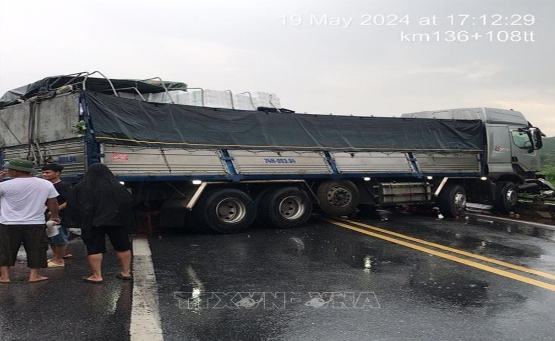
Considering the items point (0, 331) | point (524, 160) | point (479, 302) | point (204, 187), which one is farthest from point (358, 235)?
point (524, 160)

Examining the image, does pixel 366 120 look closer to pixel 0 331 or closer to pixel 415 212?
pixel 415 212

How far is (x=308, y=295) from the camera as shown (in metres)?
5.27

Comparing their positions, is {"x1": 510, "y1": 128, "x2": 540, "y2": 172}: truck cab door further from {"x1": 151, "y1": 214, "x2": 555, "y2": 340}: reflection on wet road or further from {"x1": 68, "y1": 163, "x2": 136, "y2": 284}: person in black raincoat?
{"x1": 68, "y1": 163, "x2": 136, "y2": 284}: person in black raincoat

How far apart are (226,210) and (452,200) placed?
6.52 m

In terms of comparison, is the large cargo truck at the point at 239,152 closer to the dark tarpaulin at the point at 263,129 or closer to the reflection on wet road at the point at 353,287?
the dark tarpaulin at the point at 263,129

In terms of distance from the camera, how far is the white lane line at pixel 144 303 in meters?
4.04

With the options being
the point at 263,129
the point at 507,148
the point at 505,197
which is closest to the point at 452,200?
the point at 505,197

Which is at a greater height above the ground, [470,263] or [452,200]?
[452,200]

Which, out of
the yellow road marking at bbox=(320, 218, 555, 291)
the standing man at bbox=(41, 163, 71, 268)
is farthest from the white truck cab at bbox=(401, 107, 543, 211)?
the standing man at bbox=(41, 163, 71, 268)

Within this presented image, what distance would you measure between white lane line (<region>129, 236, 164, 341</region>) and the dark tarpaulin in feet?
7.74

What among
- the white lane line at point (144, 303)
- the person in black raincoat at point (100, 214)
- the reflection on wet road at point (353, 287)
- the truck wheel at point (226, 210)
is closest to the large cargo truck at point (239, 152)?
the truck wheel at point (226, 210)

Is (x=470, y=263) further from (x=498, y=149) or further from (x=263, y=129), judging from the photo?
(x=498, y=149)

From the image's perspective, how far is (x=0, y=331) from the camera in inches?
158

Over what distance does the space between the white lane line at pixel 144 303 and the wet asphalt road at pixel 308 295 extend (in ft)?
0.24
